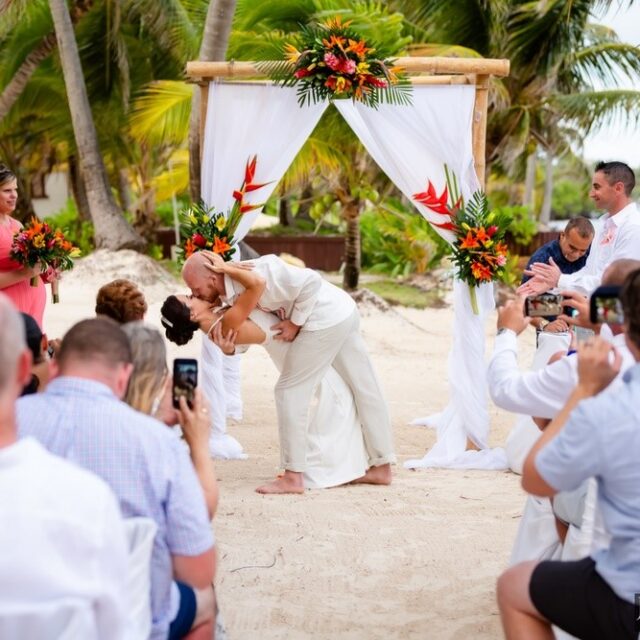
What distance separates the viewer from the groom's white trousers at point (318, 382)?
20.9ft

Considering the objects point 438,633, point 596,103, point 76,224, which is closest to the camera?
point 438,633

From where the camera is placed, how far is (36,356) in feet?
14.2

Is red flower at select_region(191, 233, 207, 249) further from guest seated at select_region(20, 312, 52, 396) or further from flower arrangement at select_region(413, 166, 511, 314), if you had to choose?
guest seated at select_region(20, 312, 52, 396)

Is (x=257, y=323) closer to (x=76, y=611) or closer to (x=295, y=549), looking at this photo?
(x=295, y=549)

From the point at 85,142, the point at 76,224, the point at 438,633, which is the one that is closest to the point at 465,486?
the point at 438,633

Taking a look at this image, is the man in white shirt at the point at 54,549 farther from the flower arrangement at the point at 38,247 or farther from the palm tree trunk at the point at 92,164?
the palm tree trunk at the point at 92,164

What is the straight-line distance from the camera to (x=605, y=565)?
2830mm

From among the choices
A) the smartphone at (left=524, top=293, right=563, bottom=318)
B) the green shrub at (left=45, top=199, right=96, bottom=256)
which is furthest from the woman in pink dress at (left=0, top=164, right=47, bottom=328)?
the green shrub at (left=45, top=199, right=96, bottom=256)

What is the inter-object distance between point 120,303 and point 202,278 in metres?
1.32

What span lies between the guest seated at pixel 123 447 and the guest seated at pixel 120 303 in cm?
177

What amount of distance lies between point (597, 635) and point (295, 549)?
102 inches

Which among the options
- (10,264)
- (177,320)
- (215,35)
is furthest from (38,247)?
(215,35)

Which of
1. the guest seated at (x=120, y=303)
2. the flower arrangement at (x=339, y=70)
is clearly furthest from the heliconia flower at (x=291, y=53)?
the guest seated at (x=120, y=303)

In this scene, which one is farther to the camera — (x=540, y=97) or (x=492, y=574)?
(x=540, y=97)
